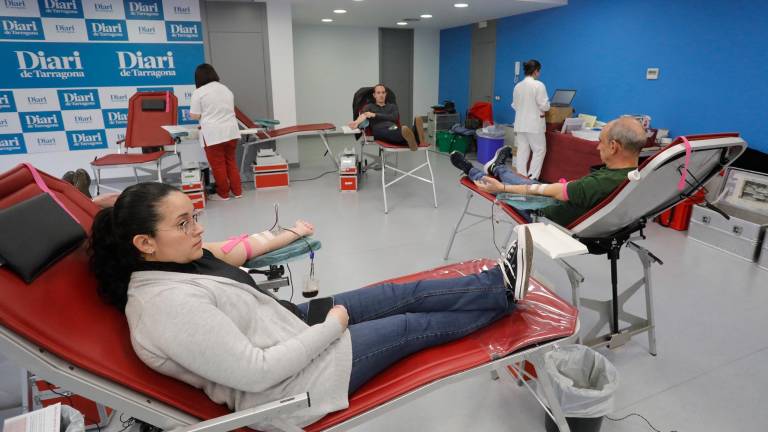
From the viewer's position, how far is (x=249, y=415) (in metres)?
1.04

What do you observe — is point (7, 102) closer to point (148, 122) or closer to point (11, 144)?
point (11, 144)

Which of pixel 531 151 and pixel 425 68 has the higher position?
pixel 425 68

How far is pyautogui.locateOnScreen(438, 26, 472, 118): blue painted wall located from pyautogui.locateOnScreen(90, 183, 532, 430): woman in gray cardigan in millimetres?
6954

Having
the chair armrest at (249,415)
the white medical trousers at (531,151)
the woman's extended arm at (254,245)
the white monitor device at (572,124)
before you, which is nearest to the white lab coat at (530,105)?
the white medical trousers at (531,151)

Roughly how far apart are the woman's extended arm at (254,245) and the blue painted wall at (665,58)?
3903 millimetres

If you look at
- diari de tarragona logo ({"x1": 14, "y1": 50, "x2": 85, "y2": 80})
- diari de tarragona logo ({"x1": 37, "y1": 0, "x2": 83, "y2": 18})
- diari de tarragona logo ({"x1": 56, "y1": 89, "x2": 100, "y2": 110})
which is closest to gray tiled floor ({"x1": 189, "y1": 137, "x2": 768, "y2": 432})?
diari de tarragona logo ({"x1": 56, "y1": 89, "x2": 100, "y2": 110})

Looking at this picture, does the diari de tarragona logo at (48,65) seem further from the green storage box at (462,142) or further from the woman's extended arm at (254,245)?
the green storage box at (462,142)

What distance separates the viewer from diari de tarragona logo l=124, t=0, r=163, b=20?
4.82m

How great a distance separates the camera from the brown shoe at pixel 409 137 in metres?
4.20

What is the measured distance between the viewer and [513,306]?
1656mm

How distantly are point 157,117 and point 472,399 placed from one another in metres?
4.22

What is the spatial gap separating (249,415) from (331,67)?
7.96 meters

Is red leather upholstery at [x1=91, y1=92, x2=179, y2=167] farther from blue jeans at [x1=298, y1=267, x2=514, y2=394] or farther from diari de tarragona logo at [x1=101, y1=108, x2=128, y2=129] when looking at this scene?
blue jeans at [x1=298, y1=267, x2=514, y2=394]

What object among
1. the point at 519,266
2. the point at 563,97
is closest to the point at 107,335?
the point at 519,266
